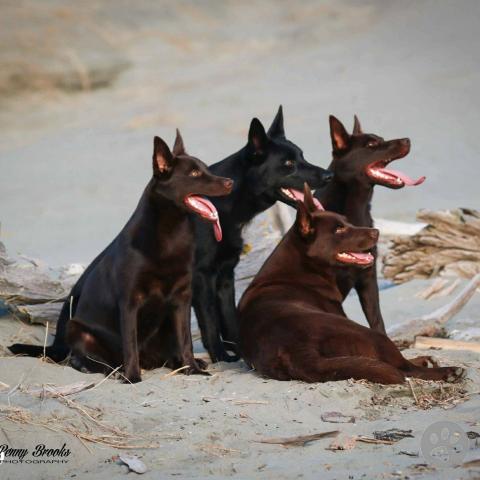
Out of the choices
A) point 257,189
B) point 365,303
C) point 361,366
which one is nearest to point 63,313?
point 257,189

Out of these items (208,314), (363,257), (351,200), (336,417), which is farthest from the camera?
(351,200)

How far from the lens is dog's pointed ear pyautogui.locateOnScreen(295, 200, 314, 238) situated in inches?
262

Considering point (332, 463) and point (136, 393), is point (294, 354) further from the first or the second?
point (332, 463)

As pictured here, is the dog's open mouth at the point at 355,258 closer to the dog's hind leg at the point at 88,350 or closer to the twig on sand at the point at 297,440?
the dog's hind leg at the point at 88,350

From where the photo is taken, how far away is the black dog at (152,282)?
6.41 meters

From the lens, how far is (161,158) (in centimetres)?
650

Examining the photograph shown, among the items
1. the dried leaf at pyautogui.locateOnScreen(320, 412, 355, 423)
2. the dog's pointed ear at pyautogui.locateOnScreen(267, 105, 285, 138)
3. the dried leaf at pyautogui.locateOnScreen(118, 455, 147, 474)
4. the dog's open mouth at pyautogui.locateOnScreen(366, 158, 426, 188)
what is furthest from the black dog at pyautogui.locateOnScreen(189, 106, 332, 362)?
the dried leaf at pyautogui.locateOnScreen(118, 455, 147, 474)

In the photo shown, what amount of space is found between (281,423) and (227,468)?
0.82 meters

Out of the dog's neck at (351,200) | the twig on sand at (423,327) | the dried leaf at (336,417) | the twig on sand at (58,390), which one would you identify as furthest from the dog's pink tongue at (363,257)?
the twig on sand at (58,390)

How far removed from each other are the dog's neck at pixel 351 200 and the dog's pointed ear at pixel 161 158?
1544 millimetres

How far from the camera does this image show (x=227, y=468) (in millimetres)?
4180

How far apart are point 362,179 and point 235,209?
1.02 meters

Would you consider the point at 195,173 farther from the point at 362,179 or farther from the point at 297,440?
the point at 297,440

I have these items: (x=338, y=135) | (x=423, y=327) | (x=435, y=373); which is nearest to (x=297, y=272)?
(x=338, y=135)
